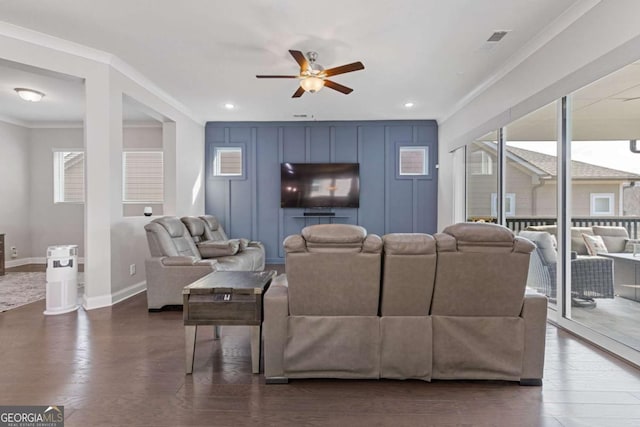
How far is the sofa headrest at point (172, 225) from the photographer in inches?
163

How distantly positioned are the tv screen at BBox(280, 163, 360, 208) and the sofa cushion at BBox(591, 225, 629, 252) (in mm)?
4080

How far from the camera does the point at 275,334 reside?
212cm

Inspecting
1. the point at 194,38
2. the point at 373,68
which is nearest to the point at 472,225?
the point at 373,68

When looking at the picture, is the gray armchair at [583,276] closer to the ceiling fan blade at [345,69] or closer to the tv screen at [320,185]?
the ceiling fan blade at [345,69]

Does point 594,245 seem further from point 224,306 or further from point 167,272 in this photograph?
point 167,272

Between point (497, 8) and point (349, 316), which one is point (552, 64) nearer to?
point (497, 8)

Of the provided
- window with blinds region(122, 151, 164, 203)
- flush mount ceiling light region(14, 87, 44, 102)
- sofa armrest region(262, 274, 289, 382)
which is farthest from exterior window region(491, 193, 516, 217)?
flush mount ceiling light region(14, 87, 44, 102)

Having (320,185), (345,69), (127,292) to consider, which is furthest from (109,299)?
(320,185)

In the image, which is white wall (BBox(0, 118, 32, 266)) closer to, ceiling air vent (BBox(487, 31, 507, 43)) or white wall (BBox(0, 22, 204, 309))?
white wall (BBox(0, 22, 204, 309))

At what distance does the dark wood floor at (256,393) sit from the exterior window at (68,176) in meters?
5.11

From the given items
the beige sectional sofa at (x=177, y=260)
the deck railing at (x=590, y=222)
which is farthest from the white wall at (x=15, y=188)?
the deck railing at (x=590, y=222)

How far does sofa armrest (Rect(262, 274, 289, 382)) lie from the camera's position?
2.12 metres

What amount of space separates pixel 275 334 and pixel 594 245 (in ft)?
10.0

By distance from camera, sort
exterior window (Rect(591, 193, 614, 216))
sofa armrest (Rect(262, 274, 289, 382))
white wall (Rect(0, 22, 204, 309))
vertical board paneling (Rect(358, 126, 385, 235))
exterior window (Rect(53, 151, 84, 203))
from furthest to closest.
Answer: exterior window (Rect(53, 151, 84, 203)) < vertical board paneling (Rect(358, 126, 385, 235)) < white wall (Rect(0, 22, 204, 309)) < exterior window (Rect(591, 193, 614, 216)) < sofa armrest (Rect(262, 274, 289, 382))
